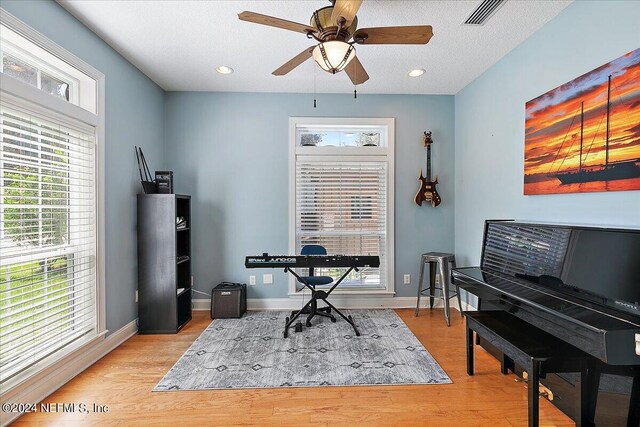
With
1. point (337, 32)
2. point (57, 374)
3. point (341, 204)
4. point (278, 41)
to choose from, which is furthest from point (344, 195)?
point (57, 374)

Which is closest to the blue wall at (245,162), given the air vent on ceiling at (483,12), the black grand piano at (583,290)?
the air vent on ceiling at (483,12)

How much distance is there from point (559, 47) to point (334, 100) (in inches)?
87.1

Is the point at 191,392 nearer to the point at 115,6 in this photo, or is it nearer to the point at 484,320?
the point at 484,320

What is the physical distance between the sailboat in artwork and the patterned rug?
1697mm

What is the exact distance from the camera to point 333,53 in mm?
1840

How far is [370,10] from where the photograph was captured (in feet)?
7.34

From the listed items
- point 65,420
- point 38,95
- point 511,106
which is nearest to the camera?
point 65,420

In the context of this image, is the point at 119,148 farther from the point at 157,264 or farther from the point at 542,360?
the point at 542,360

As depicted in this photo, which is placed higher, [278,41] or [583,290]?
[278,41]

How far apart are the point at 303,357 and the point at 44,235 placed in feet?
7.01

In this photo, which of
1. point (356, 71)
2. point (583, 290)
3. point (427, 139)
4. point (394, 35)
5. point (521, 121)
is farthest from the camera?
point (427, 139)

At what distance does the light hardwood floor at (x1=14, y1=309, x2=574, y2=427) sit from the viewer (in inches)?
72.4

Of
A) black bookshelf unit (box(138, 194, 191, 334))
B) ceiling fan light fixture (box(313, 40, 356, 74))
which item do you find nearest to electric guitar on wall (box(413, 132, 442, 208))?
ceiling fan light fixture (box(313, 40, 356, 74))

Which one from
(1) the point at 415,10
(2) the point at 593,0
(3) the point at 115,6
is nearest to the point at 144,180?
(3) the point at 115,6
